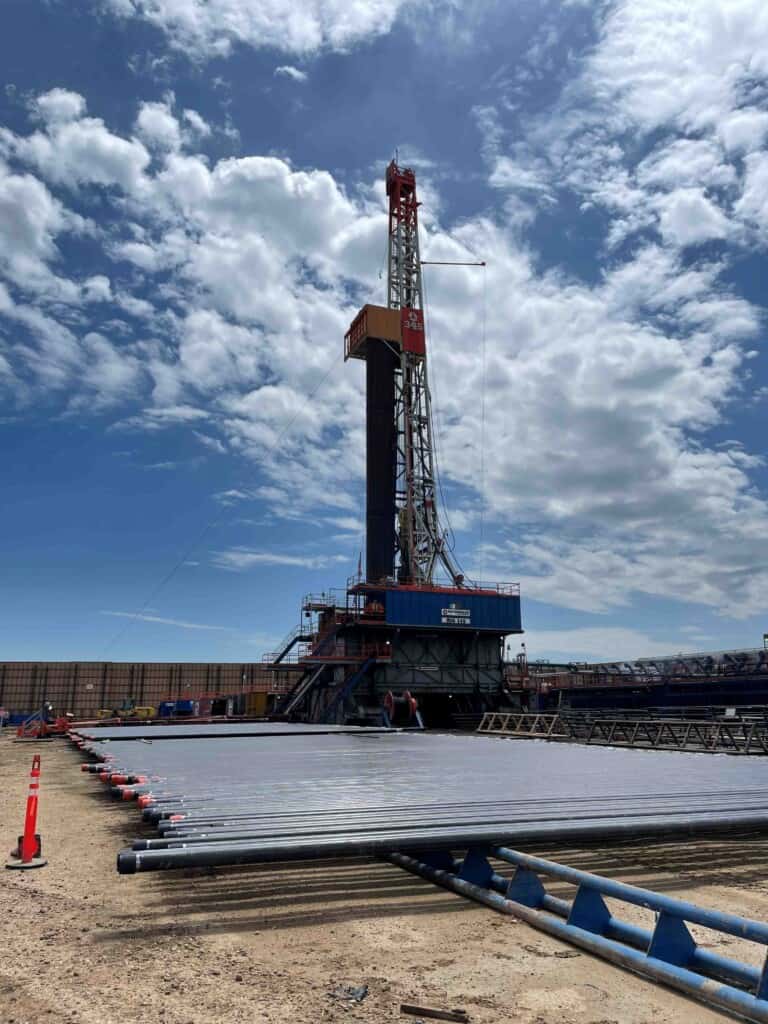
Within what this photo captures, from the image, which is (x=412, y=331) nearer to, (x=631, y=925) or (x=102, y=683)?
(x=102, y=683)

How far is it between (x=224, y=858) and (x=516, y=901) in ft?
6.66

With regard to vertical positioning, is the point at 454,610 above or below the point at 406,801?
above

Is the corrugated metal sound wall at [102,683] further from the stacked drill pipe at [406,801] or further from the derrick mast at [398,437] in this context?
the stacked drill pipe at [406,801]

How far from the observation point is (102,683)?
55969mm

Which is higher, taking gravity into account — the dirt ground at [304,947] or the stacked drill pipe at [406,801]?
the stacked drill pipe at [406,801]

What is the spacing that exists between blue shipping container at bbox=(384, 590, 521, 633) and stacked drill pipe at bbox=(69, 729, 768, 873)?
20.3 meters

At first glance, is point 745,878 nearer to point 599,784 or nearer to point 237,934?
point 599,784

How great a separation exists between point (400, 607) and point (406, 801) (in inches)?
1039

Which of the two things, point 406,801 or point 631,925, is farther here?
point 406,801

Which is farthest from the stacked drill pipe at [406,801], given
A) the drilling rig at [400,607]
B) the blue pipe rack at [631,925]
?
the drilling rig at [400,607]

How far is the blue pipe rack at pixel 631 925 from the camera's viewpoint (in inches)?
140

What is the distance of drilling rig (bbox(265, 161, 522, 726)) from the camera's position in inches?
1300

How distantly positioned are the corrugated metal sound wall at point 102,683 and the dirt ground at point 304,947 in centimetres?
4729

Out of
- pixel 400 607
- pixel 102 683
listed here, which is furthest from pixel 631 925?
pixel 102 683
